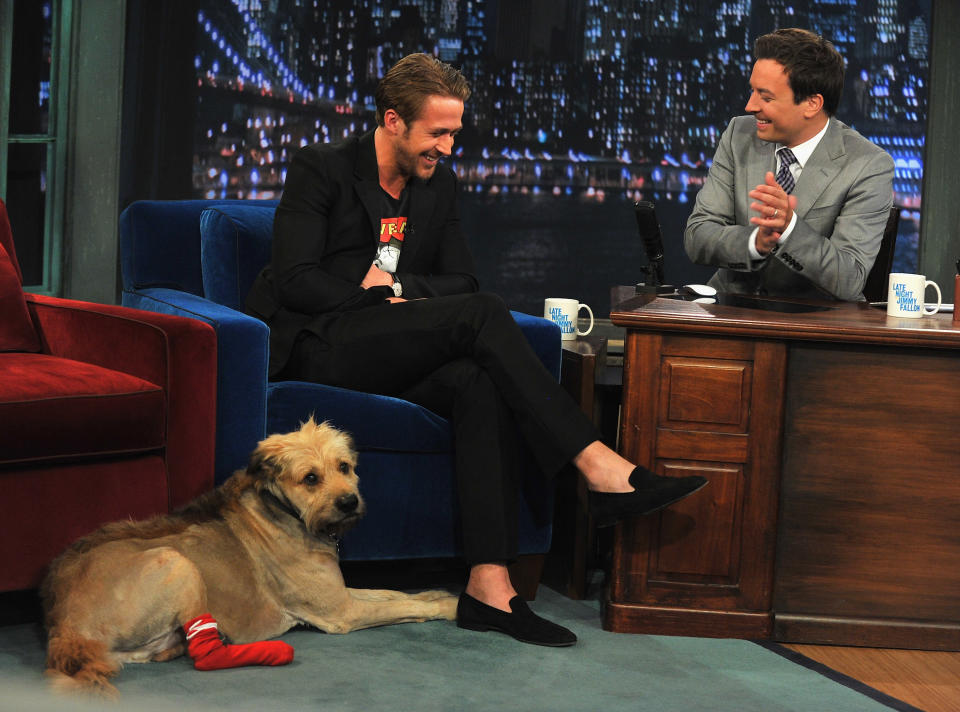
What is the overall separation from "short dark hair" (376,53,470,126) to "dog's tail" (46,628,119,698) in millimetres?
1447

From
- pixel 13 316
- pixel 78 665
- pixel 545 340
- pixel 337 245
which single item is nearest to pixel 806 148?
pixel 545 340

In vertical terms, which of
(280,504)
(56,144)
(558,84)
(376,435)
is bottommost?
(280,504)

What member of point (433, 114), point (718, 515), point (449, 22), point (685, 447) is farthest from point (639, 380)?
point (449, 22)

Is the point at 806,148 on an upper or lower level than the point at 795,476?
upper

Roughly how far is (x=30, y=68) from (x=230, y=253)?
140 cm

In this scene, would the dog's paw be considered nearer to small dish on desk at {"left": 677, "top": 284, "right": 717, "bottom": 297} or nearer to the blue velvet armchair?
the blue velvet armchair

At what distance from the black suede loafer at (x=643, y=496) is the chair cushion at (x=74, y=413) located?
0.99m

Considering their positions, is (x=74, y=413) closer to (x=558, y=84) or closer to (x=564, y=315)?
(x=564, y=315)

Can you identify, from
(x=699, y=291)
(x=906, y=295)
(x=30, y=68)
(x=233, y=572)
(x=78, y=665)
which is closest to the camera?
(x=78, y=665)

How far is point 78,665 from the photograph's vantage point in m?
2.14

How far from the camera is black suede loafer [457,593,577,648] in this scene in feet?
8.68

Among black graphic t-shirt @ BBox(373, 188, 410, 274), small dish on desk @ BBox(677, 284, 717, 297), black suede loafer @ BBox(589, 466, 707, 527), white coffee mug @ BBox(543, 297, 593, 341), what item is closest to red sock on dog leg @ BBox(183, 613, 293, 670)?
black suede loafer @ BBox(589, 466, 707, 527)

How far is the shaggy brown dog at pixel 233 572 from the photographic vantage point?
227 centimetres

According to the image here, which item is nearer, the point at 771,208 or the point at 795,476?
the point at 795,476
